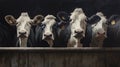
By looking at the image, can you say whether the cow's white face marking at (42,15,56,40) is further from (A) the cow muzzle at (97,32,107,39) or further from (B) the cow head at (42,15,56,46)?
(A) the cow muzzle at (97,32,107,39)

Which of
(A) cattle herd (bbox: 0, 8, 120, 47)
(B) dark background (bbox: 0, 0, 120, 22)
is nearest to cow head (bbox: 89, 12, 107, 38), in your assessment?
(A) cattle herd (bbox: 0, 8, 120, 47)

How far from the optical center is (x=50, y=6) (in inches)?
233

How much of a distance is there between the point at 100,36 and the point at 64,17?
544mm

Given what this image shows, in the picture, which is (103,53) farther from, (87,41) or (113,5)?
(113,5)

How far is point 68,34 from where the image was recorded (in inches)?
197

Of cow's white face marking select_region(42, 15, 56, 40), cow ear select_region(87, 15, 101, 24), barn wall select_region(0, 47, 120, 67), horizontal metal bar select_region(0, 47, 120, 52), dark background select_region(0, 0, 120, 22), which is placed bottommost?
barn wall select_region(0, 47, 120, 67)

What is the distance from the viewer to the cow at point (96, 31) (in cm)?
467

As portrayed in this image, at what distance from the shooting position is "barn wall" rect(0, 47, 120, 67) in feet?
15.1

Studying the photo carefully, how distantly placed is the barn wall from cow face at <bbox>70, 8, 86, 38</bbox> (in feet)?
0.51

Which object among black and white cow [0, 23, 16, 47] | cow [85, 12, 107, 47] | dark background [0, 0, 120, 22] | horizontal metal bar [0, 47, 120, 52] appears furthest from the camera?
dark background [0, 0, 120, 22]

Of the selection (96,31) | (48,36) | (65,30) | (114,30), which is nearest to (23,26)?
(48,36)

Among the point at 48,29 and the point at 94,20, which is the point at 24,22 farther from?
the point at 94,20

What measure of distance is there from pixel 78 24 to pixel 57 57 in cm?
37

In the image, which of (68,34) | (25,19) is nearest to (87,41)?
(68,34)
